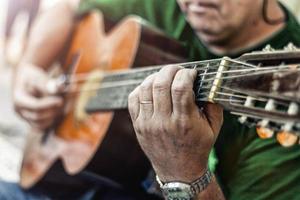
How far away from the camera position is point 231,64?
0.73 metres

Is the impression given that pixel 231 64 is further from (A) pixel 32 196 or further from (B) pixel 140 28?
(A) pixel 32 196

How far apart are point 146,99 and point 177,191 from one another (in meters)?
0.13

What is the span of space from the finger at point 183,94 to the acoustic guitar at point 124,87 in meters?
0.02

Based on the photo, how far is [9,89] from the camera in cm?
146

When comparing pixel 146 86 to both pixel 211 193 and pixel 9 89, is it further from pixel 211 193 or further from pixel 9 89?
pixel 9 89

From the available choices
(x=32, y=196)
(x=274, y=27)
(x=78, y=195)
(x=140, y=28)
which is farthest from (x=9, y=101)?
(x=274, y=27)

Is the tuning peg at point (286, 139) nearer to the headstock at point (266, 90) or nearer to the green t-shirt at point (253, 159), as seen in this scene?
the green t-shirt at point (253, 159)

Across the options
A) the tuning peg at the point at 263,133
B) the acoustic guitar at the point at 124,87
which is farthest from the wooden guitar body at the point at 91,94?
the tuning peg at the point at 263,133

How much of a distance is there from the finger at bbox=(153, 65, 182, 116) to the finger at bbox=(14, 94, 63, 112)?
1.80 feet

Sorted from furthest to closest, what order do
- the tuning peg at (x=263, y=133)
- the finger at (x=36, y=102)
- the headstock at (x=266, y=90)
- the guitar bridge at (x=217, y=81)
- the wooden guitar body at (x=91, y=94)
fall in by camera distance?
the finger at (x=36, y=102), the wooden guitar body at (x=91, y=94), the tuning peg at (x=263, y=133), the guitar bridge at (x=217, y=81), the headstock at (x=266, y=90)

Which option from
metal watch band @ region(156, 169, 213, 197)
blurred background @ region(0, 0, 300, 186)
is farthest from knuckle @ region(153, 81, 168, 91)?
blurred background @ region(0, 0, 300, 186)

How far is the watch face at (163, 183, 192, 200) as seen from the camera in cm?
76

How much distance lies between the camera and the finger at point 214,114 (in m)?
0.76

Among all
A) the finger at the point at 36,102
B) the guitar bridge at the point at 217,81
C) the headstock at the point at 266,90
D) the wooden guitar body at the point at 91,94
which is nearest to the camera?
the headstock at the point at 266,90
